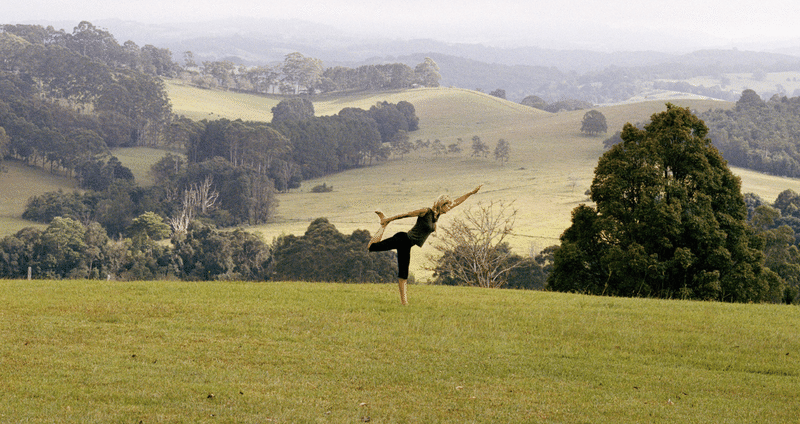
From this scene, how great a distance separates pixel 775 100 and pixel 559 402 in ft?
531

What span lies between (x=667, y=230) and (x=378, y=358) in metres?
14.7

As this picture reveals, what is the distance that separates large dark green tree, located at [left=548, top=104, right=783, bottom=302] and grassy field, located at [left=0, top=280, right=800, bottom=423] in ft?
23.1

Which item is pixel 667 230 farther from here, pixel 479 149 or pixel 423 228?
pixel 479 149

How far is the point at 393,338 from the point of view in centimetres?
1093

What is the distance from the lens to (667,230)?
2173 cm

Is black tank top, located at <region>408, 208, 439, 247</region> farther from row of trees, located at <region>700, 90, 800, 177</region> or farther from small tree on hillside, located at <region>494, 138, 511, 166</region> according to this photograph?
row of trees, located at <region>700, 90, 800, 177</region>

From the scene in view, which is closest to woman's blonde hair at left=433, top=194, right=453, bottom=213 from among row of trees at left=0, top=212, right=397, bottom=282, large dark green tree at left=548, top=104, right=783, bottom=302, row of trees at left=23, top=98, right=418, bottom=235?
large dark green tree at left=548, top=104, right=783, bottom=302

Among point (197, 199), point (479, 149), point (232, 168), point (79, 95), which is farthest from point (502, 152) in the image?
point (79, 95)

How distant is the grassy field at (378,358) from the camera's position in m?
7.77

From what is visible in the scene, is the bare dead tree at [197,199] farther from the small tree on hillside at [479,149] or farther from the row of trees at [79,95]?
the small tree on hillside at [479,149]

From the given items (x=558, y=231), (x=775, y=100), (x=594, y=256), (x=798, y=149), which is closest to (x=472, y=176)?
(x=558, y=231)

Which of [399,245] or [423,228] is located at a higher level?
[423,228]

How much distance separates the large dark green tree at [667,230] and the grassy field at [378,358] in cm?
703

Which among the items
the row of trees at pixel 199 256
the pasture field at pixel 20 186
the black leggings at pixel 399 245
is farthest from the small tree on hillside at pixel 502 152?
the black leggings at pixel 399 245
